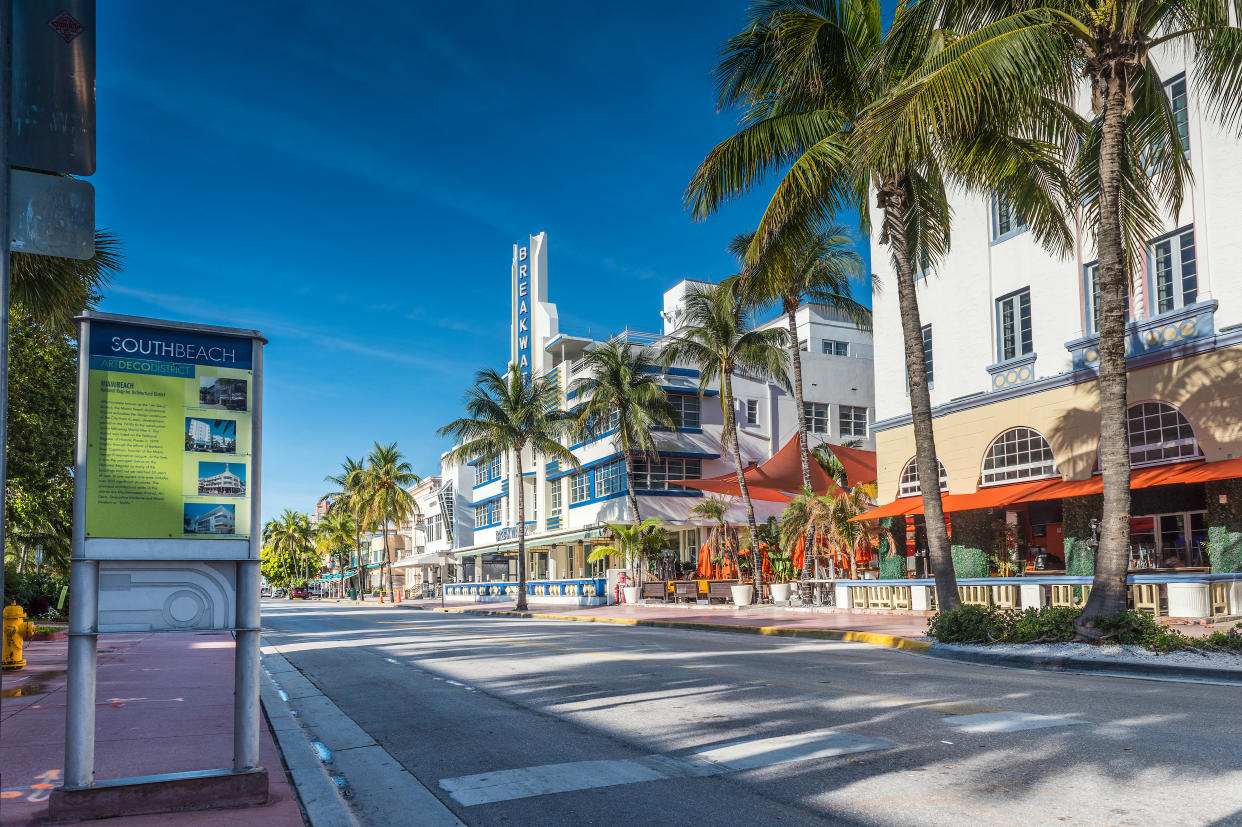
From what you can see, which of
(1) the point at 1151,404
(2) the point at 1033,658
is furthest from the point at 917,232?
(2) the point at 1033,658

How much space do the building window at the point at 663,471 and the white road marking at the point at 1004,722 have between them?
123 feet

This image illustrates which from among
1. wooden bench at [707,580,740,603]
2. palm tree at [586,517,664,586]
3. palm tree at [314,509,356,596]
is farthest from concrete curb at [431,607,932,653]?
palm tree at [314,509,356,596]

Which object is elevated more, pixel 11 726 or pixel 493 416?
pixel 493 416

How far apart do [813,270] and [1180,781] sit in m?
27.1

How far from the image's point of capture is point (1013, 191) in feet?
57.3

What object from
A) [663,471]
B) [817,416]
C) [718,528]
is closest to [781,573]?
[718,528]

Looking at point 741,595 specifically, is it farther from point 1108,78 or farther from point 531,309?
point 531,309

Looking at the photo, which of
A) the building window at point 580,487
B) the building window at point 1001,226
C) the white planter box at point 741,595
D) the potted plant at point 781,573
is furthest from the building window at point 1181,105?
the building window at point 580,487

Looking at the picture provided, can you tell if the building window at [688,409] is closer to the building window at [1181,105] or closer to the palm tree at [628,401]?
the palm tree at [628,401]

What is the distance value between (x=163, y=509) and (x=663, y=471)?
4234 centimetres

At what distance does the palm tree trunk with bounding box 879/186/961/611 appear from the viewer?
17.4 m

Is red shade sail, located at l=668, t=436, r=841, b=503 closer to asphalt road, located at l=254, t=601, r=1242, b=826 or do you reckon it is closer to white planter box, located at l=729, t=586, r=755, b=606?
white planter box, located at l=729, t=586, r=755, b=606

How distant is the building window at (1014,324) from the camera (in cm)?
2655

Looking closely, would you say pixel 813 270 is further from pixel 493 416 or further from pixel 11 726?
pixel 11 726
